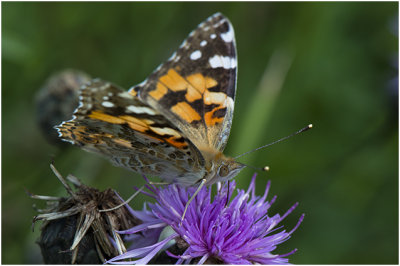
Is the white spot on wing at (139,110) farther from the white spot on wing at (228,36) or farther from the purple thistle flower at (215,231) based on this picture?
the white spot on wing at (228,36)

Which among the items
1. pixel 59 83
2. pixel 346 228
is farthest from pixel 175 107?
pixel 346 228

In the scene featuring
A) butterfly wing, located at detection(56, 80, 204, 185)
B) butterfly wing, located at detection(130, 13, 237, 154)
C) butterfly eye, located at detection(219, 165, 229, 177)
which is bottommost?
butterfly eye, located at detection(219, 165, 229, 177)

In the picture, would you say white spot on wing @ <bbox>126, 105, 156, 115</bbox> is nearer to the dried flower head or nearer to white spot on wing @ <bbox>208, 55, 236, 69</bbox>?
the dried flower head

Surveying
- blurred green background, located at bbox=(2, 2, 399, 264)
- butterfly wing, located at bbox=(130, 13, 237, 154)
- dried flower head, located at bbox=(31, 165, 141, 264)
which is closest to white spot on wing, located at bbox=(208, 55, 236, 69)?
butterfly wing, located at bbox=(130, 13, 237, 154)

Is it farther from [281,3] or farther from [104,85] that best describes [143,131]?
[281,3]

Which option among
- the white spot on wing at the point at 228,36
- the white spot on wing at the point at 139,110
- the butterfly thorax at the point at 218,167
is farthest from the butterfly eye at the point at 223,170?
the white spot on wing at the point at 228,36

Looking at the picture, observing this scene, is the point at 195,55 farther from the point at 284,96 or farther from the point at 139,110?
the point at 284,96
